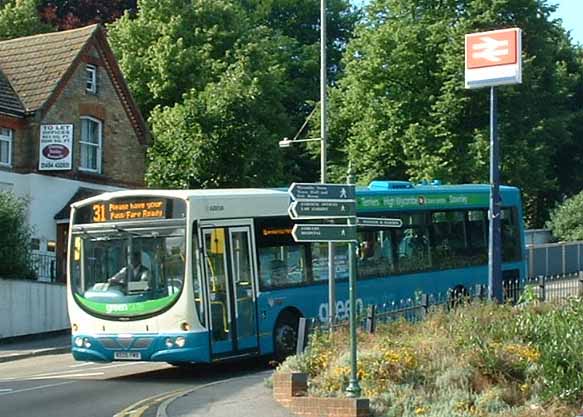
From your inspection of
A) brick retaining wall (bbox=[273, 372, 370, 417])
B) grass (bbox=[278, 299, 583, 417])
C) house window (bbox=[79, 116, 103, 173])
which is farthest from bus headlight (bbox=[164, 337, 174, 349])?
house window (bbox=[79, 116, 103, 173])

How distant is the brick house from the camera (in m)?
36.9

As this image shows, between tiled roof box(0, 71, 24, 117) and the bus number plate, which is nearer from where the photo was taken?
the bus number plate

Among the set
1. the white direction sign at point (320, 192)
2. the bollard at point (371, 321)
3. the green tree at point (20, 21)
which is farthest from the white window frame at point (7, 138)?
the white direction sign at point (320, 192)

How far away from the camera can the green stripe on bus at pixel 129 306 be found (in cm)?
1877

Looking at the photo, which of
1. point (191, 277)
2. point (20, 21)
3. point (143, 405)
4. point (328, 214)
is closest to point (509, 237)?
point (191, 277)

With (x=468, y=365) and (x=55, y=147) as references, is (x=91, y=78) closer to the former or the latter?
(x=55, y=147)

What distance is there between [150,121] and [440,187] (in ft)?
77.3

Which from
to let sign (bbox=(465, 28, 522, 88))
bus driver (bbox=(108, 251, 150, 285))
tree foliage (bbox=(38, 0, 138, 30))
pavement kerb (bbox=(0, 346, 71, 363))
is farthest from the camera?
tree foliage (bbox=(38, 0, 138, 30))

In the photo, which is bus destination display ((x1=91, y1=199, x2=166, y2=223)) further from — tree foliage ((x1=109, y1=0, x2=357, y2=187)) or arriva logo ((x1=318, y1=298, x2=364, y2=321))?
tree foliage ((x1=109, y1=0, x2=357, y2=187))

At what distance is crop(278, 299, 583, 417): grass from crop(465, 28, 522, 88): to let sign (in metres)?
9.12

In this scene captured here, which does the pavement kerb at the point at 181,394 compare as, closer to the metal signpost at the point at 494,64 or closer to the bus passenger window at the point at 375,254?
the bus passenger window at the point at 375,254

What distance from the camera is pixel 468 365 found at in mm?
14195

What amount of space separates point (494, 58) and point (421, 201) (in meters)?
3.58

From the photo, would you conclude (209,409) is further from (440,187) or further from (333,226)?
(440,187)
